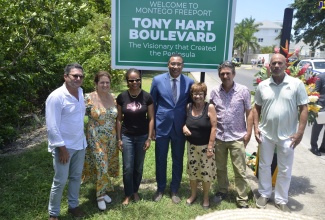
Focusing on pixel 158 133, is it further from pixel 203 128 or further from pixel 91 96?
pixel 91 96

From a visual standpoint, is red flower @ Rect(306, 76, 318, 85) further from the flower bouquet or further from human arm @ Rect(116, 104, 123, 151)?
human arm @ Rect(116, 104, 123, 151)

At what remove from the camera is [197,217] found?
3508mm

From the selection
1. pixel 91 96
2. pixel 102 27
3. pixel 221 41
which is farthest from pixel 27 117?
pixel 102 27

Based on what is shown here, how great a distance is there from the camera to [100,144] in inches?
142

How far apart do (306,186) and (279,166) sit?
1.23 meters

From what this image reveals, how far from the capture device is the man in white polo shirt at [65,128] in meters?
2.99

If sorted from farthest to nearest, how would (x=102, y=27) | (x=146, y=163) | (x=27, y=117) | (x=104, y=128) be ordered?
(x=102, y=27)
(x=27, y=117)
(x=146, y=163)
(x=104, y=128)

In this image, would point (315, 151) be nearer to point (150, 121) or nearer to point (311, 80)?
point (311, 80)

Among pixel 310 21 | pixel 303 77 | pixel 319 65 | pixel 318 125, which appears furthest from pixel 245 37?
pixel 303 77

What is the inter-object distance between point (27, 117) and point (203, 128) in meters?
6.09

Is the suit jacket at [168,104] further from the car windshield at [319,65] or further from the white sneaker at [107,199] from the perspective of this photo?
the car windshield at [319,65]

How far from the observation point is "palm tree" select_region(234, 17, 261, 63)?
6047 centimetres

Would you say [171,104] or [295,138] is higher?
[171,104]

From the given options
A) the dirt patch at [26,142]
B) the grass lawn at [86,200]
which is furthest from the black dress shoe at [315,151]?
the dirt patch at [26,142]
